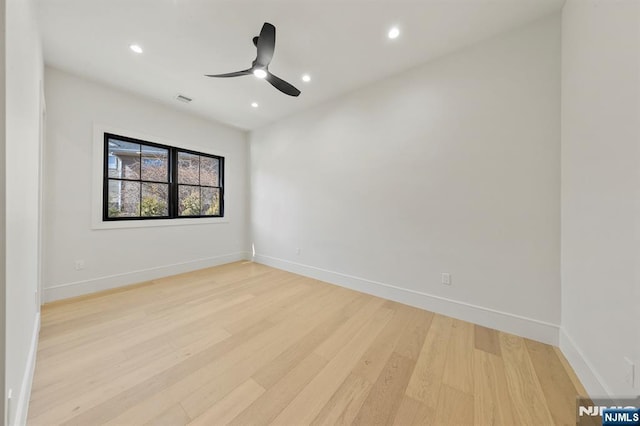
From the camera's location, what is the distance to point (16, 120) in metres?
1.02

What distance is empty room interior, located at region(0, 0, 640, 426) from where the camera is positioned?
1216 millimetres

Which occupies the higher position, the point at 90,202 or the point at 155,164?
the point at 155,164

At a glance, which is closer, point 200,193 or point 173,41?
point 173,41

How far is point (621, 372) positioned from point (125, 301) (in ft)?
13.6

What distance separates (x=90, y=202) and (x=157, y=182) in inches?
33.8

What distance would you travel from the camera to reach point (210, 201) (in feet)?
14.2

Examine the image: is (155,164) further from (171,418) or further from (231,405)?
(231,405)

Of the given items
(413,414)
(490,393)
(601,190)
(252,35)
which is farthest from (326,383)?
(252,35)

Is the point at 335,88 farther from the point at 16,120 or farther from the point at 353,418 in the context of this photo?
the point at 353,418

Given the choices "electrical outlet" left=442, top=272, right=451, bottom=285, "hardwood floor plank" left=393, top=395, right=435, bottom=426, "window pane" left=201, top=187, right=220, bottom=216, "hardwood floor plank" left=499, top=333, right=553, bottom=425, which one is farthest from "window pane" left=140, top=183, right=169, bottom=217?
"hardwood floor plank" left=499, top=333, right=553, bottom=425

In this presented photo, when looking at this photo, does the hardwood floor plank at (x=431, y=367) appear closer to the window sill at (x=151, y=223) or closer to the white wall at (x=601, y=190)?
the white wall at (x=601, y=190)

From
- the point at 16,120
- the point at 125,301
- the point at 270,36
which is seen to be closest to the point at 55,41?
the point at 16,120

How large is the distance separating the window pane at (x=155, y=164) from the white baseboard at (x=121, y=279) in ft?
4.76

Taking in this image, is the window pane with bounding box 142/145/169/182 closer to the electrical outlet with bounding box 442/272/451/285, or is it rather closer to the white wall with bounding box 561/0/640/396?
the electrical outlet with bounding box 442/272/451/285
